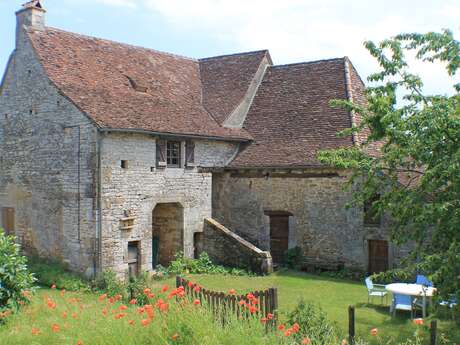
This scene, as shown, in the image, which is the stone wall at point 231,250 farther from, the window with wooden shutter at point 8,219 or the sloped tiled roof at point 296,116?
the window with wooden shutter at point 8,219

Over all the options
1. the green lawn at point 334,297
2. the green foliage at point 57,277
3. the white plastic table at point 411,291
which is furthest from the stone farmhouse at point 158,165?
the white plastic table at point 411,291

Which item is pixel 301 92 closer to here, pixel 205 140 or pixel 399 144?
pixel 205 140

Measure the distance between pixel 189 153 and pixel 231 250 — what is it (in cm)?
380

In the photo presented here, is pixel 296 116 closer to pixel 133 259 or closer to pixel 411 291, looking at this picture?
pixel 133 259

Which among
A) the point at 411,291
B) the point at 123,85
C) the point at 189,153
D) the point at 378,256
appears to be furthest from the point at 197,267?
the point at 411,291

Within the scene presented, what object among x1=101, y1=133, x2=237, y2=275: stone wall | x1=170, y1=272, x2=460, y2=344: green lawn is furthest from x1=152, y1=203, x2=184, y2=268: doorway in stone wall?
x1=170, y1=272, x2=460, y2=344: green lawn

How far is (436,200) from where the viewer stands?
28.1 feet

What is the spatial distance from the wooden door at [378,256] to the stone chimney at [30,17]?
1380 cm

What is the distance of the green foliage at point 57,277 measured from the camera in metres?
15.9

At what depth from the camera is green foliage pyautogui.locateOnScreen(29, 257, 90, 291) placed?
1592 centimetres

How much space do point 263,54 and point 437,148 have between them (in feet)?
52.1

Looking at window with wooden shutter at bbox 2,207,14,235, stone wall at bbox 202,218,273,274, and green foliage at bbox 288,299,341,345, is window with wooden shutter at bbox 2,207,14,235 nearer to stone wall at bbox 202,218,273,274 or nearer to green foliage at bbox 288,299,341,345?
stone wall at bbox 202,218,273,274

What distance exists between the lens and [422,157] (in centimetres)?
879

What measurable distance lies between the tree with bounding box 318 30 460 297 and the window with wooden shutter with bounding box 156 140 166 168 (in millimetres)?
8281
